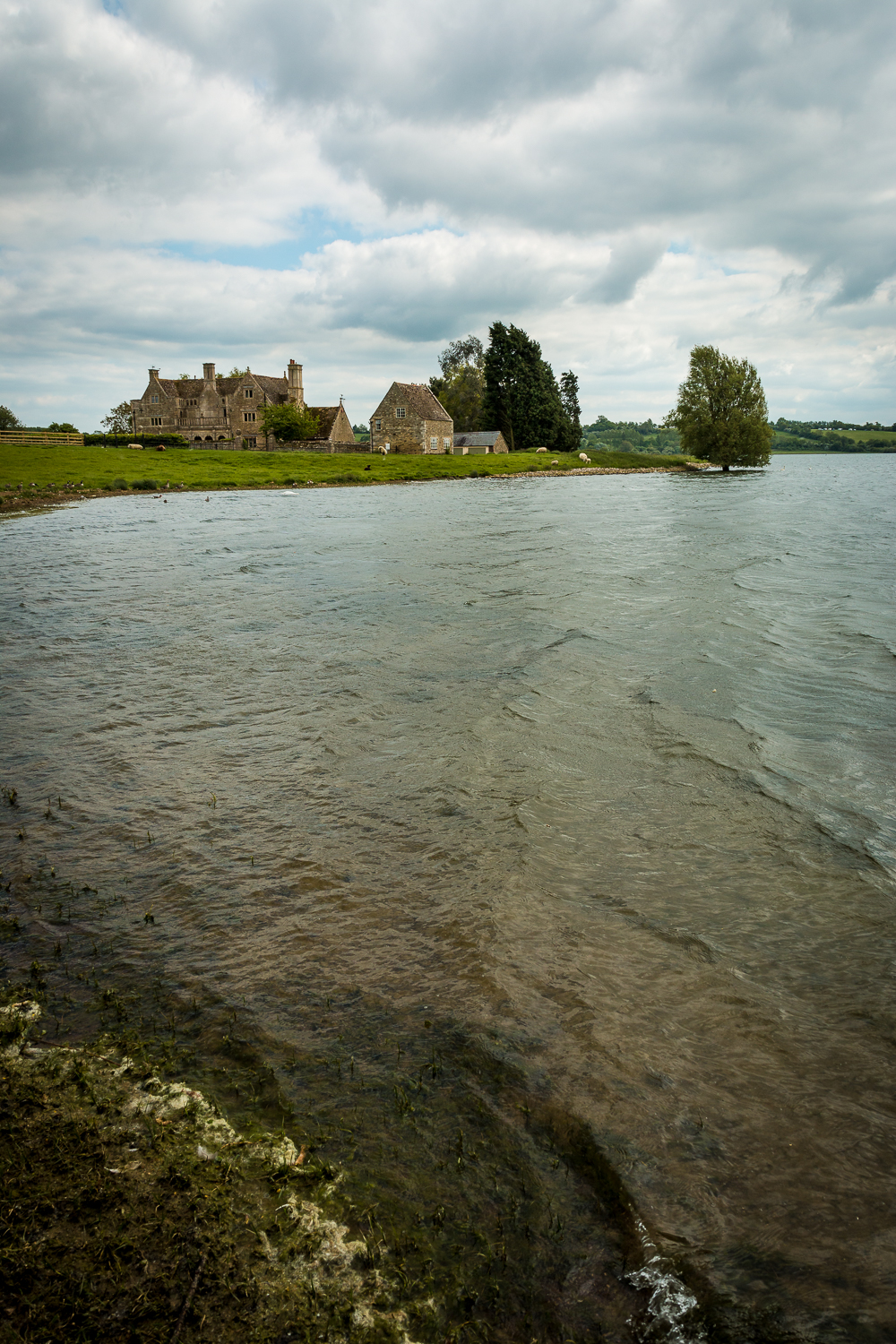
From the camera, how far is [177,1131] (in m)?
2.88

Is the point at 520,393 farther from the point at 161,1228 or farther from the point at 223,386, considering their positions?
the point at 161,1228

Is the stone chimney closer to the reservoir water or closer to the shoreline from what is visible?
the shoreline

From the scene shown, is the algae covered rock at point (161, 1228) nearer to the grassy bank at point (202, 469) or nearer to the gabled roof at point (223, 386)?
the grassy bank at point (202, 469)

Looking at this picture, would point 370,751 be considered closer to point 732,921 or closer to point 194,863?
point 194,863

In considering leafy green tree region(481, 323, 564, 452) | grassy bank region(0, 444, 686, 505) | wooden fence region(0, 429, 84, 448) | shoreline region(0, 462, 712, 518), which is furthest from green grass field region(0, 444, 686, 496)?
leafy green tree region(481, 323, 564, 452)

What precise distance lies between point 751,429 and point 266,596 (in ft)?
254

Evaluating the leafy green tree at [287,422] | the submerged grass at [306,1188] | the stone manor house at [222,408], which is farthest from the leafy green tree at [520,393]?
the submerged grass at [306,1188]

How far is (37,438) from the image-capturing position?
67.6m

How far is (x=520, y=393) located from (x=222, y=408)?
1627 inches

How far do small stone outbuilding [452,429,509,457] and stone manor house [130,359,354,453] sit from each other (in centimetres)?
1543

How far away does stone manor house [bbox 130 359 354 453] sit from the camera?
10394 cm

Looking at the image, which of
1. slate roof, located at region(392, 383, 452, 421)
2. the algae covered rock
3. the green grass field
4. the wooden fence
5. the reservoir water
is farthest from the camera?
slate roof, located at region(392, 383, 452, 421)

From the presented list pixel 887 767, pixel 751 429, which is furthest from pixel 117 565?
pixel 751 429

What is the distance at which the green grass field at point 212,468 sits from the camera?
44906 mm
